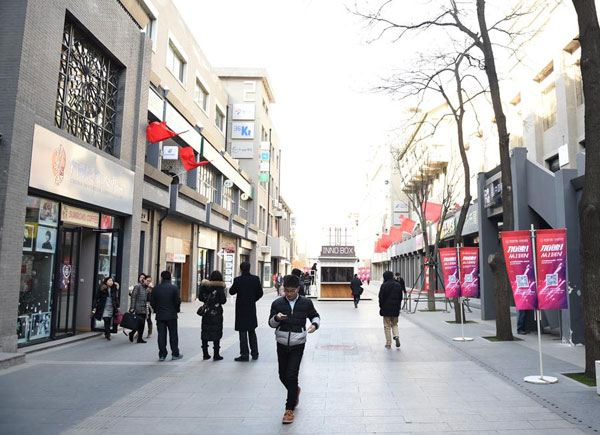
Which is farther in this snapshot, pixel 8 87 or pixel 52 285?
pixel 52 285

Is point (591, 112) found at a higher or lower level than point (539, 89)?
lower

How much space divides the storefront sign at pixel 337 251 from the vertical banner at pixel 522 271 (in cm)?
2398

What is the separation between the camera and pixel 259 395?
6977mm

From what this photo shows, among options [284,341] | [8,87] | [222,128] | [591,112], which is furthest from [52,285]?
[222,128]

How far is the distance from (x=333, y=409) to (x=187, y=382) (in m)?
2.73

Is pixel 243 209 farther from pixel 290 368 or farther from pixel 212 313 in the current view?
pixel 290 368

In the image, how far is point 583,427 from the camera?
5.52m

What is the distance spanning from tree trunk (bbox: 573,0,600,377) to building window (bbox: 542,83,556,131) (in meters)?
16.1

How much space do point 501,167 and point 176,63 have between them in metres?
18.1

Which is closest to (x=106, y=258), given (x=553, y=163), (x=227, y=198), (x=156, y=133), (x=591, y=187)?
(x=156, y=133)

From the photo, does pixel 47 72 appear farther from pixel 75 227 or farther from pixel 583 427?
pixel 583 427

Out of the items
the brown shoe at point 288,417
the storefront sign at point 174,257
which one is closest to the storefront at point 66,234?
the brown shoe at point 288,417

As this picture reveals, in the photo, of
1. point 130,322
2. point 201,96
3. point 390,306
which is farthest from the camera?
point 201,96

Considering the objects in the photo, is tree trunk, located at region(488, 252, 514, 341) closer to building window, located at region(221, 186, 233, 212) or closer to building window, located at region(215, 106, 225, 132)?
building window, located at region(221, 186, 233, 212)
